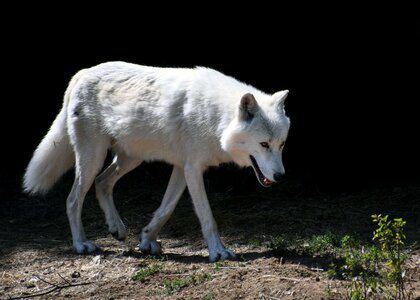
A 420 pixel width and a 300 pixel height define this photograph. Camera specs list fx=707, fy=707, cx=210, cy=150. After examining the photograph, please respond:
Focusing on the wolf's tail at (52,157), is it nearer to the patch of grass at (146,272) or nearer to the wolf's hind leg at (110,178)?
the wolf's hind leg at (110,178)

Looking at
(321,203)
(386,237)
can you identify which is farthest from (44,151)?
(386,237)

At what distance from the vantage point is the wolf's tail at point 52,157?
616 cm

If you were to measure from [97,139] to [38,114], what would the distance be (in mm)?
3531

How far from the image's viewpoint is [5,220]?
7289 millimetres

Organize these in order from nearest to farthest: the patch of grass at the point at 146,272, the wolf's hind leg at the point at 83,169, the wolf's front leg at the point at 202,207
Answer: the patch of grass at the point at 146,272
the wolf's front leg at the point at 202,207
the wolf's hind leg at the point at 83,169

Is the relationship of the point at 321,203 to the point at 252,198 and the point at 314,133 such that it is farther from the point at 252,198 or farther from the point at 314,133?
the point at 314,133

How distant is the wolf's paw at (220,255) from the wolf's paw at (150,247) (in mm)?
532

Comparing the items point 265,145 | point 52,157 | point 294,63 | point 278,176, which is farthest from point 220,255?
point 294,63

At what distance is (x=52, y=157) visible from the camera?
20.2 ft

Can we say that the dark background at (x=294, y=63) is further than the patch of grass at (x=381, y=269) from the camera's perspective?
Yes

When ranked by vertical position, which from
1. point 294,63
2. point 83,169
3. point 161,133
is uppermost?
point 294,63

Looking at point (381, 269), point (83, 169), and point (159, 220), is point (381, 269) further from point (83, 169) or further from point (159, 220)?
point (83, 169)

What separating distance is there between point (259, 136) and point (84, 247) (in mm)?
1778

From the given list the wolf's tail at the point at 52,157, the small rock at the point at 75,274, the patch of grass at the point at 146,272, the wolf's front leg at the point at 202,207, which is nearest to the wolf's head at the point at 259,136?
the wolf's front leg at the point at 202,207
